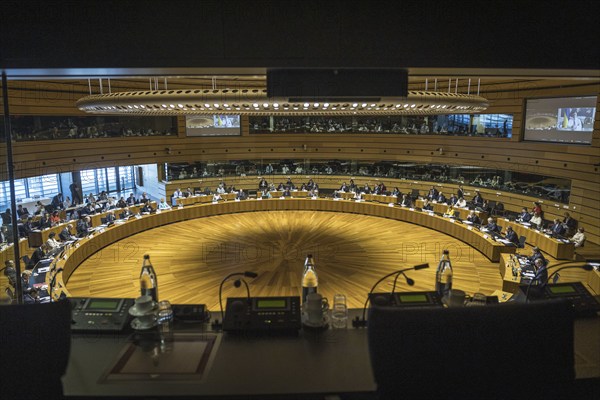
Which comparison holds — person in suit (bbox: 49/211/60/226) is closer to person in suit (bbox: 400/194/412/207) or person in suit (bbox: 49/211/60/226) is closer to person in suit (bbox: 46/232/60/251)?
A: person in suit (bbox: 46/232/60/251)

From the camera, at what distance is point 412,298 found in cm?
259

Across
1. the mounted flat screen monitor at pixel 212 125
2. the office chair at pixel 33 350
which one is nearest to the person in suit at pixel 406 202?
→ the mounted flat screen monitor at pixel 212 125

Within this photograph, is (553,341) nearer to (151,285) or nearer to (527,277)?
(151,285)

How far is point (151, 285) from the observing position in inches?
106

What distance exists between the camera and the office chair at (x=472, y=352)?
147 cm

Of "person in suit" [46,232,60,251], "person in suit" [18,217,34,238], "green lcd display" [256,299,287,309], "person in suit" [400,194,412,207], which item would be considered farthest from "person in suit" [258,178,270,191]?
"green lcd display" [256,299,287,309]

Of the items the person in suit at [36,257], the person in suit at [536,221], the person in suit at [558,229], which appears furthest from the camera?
the person in suit at [536,221]

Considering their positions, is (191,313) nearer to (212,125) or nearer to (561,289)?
(561,289)

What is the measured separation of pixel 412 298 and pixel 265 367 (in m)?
1.11

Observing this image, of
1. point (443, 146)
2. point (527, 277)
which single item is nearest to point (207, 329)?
point (527, 277)

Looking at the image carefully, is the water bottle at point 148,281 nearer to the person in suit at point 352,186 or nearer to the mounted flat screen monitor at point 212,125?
the person in suit at point 352,186

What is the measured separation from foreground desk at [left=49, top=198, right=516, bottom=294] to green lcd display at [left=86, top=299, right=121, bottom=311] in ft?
18.5

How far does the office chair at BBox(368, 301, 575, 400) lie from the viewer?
4.82 ft

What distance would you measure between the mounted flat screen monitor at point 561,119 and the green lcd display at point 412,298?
1206 centimetres
